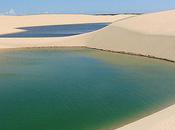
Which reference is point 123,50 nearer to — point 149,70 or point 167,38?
point 167,38

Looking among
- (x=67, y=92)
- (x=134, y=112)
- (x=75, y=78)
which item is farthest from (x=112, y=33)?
(x=134, y=112)

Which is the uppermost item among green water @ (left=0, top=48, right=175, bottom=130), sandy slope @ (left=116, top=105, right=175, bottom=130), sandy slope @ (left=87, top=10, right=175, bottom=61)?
sandy slope @ (left=87, top=10, right=175, bottom=61)

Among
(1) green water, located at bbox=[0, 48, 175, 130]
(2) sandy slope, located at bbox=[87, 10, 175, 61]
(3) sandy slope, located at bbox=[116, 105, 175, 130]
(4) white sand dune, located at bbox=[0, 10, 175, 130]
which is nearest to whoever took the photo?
(3) sandy slope, located at bbox=[116, 105, 175, 130]

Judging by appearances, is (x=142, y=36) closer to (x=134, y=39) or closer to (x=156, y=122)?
(x=134, y=39)

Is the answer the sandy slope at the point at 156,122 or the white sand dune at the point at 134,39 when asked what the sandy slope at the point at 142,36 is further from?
the sandy slope at the point at 156,122

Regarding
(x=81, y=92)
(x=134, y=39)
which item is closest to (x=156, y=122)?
A: (x=81, y=92)

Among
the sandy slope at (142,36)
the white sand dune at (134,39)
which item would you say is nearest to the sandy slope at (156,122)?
the sandy slope at (142,36)

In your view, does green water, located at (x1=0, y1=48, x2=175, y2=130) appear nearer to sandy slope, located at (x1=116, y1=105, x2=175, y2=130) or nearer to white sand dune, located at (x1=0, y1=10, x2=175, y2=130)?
sandy slope, located at (x1=116, y1=105, x2=175, y2=130)

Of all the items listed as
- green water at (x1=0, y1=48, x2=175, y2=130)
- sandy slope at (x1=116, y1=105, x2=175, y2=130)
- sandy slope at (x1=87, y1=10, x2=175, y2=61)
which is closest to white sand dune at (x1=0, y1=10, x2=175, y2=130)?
sandy slope at (x1=87, y1=10, x2=175, y2=61)
